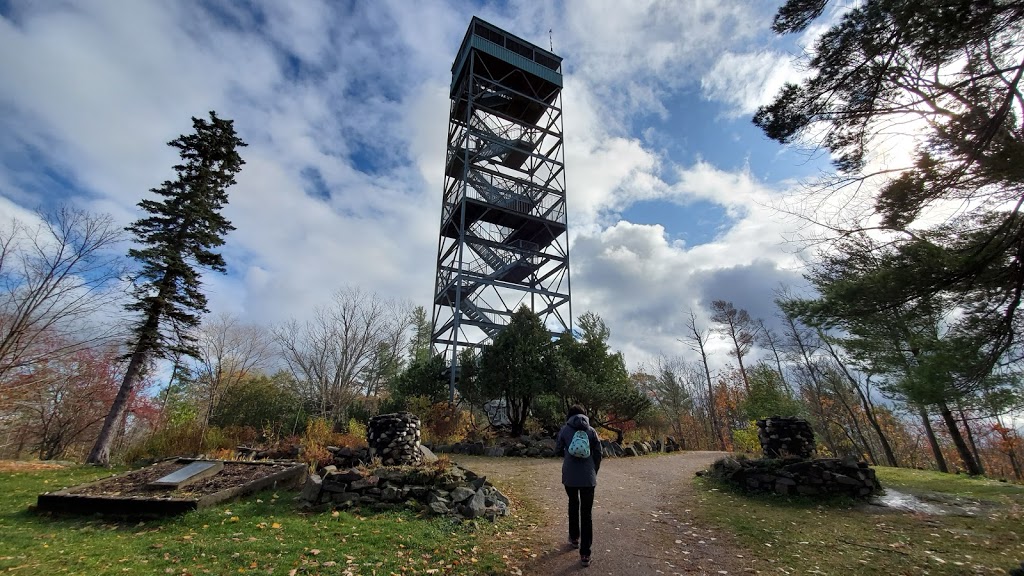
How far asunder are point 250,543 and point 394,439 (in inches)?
158

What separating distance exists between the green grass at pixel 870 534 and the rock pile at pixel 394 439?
594cm

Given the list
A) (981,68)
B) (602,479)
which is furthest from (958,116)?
(602,479)

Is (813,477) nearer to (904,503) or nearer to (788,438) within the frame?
(904,503)

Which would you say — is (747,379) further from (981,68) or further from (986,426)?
(981,68)

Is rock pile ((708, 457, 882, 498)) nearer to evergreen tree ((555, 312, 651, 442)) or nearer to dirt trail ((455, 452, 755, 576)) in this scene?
dirt trail ((455, 452, 755, 576))

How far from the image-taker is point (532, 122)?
Result: 2592 cm

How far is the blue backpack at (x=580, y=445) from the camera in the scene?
4.58m

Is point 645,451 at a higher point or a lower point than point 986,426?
lower

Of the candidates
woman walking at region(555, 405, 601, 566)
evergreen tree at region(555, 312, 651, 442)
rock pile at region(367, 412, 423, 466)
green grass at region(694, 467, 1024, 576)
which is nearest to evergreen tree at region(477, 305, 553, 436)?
evergreen tree at region(555, 312, 651, 442)

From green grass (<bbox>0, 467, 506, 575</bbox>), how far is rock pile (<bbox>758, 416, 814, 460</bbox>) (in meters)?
7.72

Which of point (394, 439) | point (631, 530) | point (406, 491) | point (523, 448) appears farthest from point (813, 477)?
point (394, 439)

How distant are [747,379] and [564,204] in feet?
54.3

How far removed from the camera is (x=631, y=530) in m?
5.71

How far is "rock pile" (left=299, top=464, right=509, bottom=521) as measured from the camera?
623 centimetres
